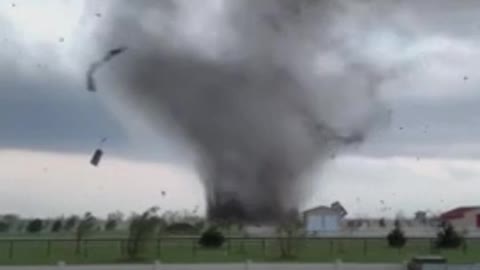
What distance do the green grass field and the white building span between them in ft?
134

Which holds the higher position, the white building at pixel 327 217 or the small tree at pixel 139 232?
the white building at pixel 327 217

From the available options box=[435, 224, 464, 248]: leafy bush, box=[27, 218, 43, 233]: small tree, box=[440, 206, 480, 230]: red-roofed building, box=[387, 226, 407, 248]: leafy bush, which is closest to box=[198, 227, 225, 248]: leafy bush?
box=[387, 226, 407, 248]: leafy bush

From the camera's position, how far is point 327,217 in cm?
11975

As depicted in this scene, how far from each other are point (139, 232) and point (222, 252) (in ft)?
22.3

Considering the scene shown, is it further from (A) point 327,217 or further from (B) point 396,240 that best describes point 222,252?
(A) point 327,217

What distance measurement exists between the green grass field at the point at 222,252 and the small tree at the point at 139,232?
61 centimetres

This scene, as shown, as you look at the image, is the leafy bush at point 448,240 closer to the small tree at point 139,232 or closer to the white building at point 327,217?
the small tree at point 139,232

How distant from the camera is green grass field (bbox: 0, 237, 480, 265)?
49406 millimetres

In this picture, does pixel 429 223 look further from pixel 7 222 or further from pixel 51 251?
pixel 51 251

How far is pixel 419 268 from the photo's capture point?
3619cm

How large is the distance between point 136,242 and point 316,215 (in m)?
66.8

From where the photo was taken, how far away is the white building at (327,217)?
4508 inches

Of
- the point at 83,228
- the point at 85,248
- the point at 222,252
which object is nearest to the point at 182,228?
the point at 83,228

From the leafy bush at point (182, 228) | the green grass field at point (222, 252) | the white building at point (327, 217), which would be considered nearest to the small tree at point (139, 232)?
the green grass field at point (222, 252)
